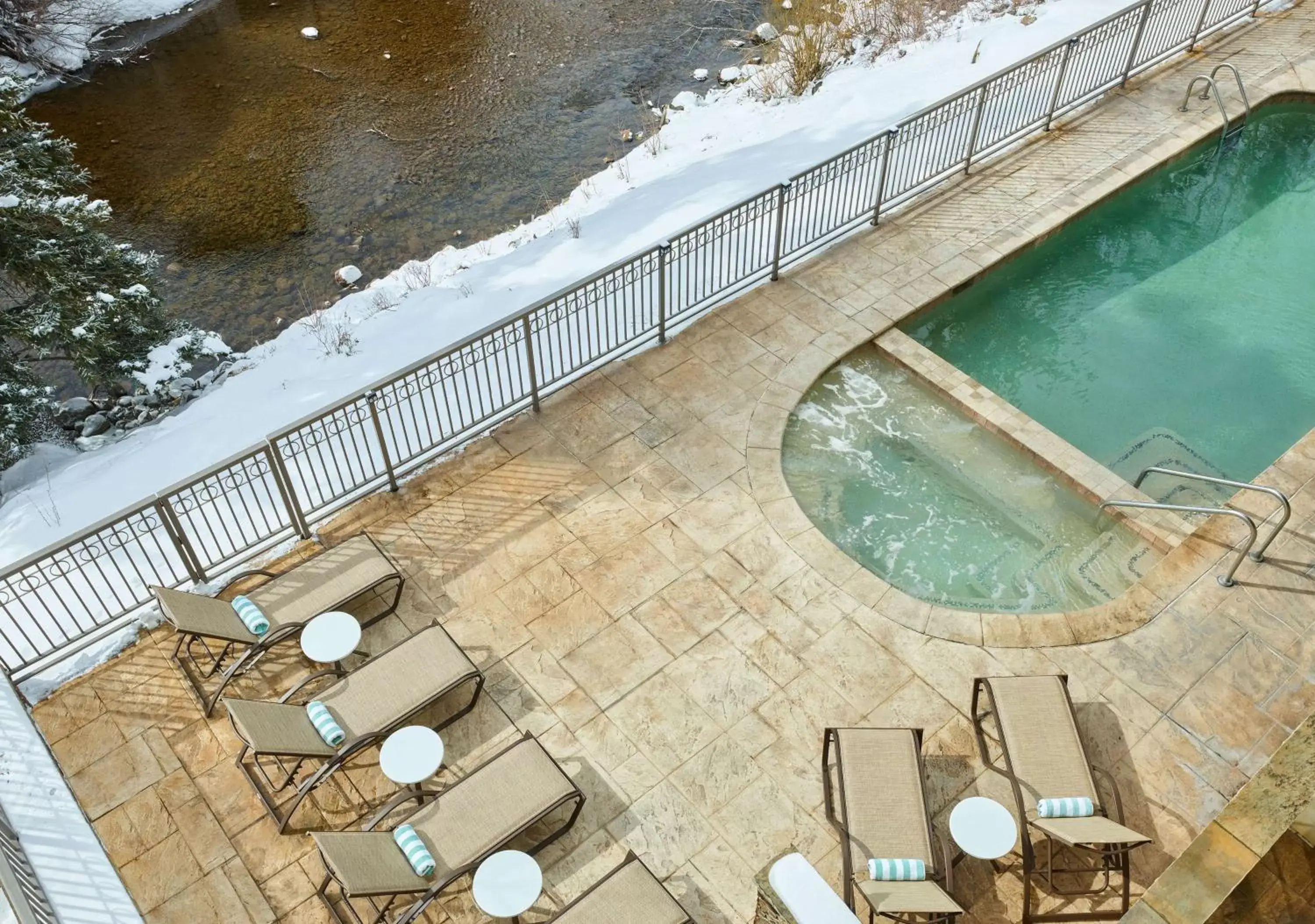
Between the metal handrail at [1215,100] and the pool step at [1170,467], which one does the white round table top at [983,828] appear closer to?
the pool step at [1170,467]

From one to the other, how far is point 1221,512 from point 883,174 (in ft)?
17.8

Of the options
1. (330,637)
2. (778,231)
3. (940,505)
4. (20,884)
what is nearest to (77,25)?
(778,231)

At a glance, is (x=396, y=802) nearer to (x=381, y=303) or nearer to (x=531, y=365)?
(x=531, y=365)

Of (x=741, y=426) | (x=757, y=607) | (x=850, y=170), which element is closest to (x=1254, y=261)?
(x=850, y=170)

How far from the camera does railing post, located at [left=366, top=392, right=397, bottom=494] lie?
316 inches

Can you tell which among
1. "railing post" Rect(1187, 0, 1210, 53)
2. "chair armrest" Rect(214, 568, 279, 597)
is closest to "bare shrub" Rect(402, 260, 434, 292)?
"chair armrest" Rect(214, 568, 279, 597)

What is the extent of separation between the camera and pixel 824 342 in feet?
34.0

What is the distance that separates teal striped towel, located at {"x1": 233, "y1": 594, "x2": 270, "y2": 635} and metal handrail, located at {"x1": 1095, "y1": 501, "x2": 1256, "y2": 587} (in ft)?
23.7

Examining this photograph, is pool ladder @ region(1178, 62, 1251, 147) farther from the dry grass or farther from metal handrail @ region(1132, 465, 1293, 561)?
metal handrail @ region(1132, 465, 1293, 561)

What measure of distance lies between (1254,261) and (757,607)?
28.4 feet

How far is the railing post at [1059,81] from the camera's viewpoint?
12.5m

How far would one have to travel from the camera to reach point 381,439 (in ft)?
27.5

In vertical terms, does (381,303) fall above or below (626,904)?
above

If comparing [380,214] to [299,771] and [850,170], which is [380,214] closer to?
[850,170]
